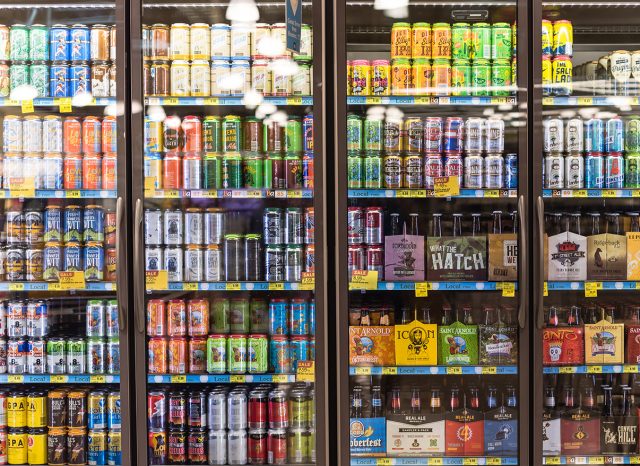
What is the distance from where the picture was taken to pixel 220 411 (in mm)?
2713

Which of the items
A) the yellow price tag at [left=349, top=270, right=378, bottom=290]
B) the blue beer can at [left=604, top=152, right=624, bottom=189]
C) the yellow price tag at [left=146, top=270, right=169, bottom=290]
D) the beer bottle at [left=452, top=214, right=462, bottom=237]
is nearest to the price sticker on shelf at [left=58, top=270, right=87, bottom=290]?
the yellow price tag at [left=146, top=270, right=169, bottom=290]

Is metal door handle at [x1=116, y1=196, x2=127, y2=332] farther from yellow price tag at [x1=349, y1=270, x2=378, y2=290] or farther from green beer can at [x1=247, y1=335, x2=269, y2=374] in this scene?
yellow price tag at [x1=349, y1=270, x2=378, y2=290]

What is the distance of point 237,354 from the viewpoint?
8.86ft

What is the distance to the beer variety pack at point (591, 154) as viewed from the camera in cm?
274

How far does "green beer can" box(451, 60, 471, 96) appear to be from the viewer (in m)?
2.75

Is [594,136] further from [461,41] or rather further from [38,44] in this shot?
[38,44]

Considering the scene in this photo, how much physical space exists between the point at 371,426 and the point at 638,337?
1151 mm

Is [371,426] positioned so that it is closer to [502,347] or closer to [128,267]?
[502,347]

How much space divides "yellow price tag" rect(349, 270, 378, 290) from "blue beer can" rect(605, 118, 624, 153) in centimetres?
112

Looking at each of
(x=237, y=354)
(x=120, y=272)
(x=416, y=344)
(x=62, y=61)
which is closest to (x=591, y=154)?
(x=416, y=344)

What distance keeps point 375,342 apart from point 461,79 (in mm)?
Result: 1138

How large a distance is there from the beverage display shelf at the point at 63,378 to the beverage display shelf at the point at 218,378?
17cm

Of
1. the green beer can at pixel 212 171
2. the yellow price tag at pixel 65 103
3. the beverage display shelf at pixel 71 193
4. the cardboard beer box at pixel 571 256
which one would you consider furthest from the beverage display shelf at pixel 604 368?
the yellow price tag at pixel 65 103

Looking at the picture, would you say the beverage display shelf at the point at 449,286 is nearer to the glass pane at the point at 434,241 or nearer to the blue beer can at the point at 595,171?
the glass pane at the point at 434,241
